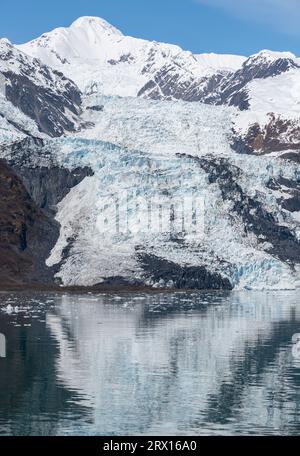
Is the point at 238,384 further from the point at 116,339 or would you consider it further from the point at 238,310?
the point at 238,310

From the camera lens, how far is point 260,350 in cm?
10381

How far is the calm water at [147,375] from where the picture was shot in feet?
222

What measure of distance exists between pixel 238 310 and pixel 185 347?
61806 millimetres

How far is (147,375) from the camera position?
3386 inches

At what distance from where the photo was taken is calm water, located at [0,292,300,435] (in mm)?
67625
